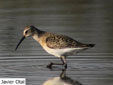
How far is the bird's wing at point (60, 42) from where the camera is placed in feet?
43.1

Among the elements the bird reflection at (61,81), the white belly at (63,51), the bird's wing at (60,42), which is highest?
the bird's wing at (60,42)

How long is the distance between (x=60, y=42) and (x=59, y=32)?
332cm

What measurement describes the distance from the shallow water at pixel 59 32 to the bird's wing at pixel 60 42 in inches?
18.6

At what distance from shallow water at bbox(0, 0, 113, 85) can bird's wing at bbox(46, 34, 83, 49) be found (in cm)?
47

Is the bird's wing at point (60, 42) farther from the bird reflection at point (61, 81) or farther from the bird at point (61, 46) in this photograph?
the bird reflection at point (61, 81)

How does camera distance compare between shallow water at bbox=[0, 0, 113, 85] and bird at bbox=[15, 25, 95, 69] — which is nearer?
shallow water at bbox=[0, 0, 113, 85]

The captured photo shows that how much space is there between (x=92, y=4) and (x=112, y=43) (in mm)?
7319

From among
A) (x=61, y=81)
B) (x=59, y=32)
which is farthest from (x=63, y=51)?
(x=59, y=32)

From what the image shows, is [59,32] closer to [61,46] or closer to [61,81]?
[61,46]

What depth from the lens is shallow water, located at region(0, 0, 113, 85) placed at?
12.5 meters

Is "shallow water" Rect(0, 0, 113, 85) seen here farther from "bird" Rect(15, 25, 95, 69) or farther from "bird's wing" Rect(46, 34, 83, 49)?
"bird's wing" Rect(46, 34, 83, 49)

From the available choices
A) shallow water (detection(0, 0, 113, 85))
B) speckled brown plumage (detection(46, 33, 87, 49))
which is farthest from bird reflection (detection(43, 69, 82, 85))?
speckled brown plumage (detection(46, 33, 87, 49))

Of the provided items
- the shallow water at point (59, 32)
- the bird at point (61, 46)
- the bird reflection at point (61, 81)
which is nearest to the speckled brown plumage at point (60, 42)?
the bird at point (61, 46)

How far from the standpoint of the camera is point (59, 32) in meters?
16.7
